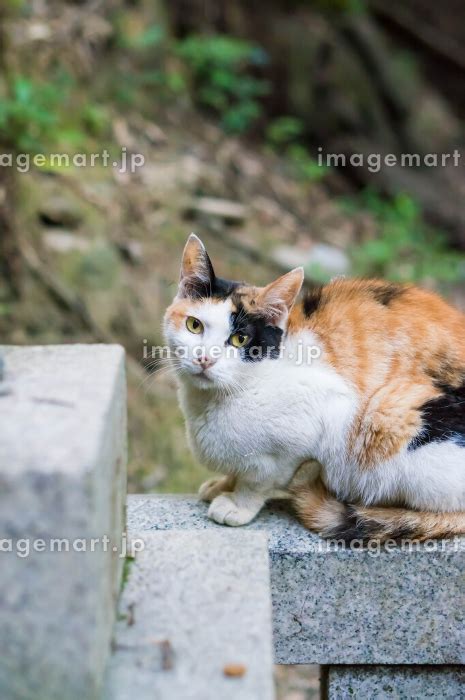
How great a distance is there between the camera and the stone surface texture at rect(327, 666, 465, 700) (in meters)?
2.55

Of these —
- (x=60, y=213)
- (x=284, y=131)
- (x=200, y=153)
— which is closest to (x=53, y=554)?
(x=60, y=213)

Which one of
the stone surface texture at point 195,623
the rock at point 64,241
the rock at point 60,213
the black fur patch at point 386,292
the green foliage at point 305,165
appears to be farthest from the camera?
the green foliage at point 305,165

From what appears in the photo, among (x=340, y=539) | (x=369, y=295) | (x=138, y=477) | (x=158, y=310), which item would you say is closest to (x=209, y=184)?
(x=158, y=310)

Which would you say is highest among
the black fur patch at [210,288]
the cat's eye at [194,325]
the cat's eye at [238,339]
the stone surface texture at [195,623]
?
the black fur patch at [210,288]

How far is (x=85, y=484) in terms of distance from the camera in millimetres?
1488

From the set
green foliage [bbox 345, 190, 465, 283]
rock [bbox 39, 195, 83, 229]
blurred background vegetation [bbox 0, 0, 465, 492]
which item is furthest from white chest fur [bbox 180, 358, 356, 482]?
green foliage [bbox 345, 190, 465, 283]

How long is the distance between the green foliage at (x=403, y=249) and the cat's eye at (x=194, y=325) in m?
4.49

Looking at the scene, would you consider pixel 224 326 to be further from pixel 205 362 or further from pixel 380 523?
pixel 380 523

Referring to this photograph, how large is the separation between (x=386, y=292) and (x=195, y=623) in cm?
129

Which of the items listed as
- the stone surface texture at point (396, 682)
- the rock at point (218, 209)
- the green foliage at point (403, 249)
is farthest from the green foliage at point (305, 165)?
the stone surface texture at point (396, 682)

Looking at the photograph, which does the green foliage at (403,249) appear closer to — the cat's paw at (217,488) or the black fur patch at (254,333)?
the cat's paw at (217,488)

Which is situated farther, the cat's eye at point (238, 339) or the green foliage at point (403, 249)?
the green foliage at point (403, 249)

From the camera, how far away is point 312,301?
2652mm

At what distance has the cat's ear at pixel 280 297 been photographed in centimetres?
243
